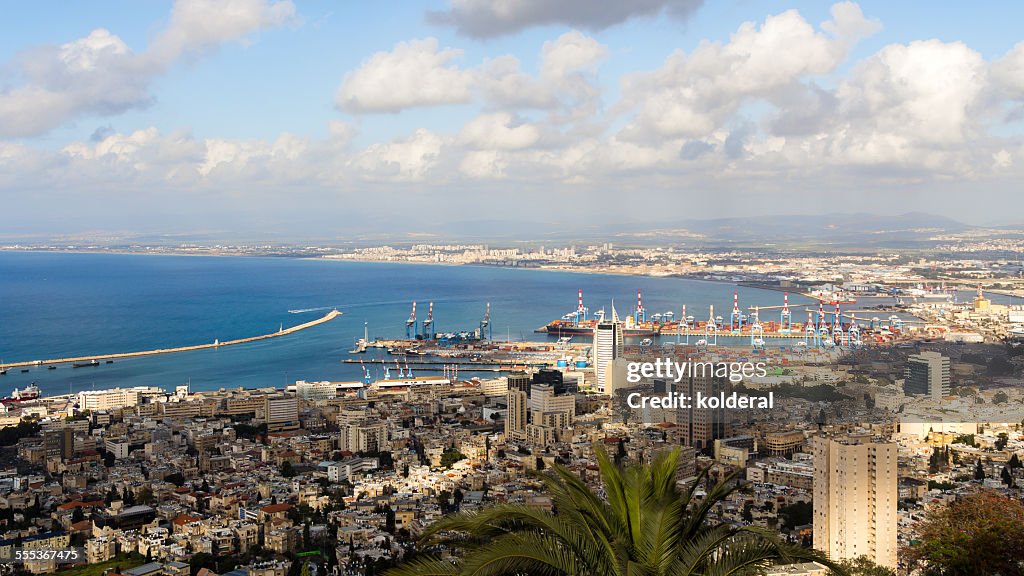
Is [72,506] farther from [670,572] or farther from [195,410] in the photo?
[670,572]

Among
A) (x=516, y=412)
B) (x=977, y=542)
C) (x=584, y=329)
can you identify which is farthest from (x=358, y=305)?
(x=977, y=542)

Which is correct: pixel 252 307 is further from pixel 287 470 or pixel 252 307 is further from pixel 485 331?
pixel 287 470

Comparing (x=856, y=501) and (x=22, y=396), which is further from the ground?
(x=856, y=501)

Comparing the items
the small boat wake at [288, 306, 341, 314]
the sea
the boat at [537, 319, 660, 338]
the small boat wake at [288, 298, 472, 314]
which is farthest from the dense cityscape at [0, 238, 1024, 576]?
the small boat wake at [288, 298, 472, 314]

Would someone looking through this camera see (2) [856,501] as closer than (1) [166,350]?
Yes

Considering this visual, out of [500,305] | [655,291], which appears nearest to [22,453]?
Answer: [500,305]

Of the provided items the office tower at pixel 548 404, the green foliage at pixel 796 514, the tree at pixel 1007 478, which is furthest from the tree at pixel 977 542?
the office tower at pixel 548 404
